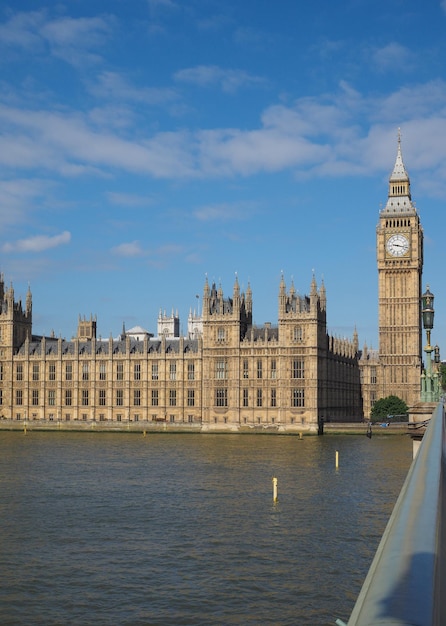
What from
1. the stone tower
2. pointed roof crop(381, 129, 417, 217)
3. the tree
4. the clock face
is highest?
pointed roof crop(381, 129, 417, 217)

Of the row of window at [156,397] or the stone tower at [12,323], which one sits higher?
the stone tower at [12,323]

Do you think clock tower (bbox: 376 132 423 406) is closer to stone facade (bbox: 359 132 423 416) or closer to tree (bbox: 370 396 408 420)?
stone facade (bbox: 359 132 423 416)


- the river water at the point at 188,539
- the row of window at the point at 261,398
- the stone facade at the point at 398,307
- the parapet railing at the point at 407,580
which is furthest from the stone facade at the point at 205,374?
the parapet railing at the point at 407,580

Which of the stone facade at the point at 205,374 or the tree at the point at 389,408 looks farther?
the tree at the point at 389,408

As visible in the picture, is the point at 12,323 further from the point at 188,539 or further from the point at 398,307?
the point at 188,539

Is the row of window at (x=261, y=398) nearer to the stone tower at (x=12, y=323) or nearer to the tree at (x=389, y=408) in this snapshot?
the tree at (x=389, y=408)

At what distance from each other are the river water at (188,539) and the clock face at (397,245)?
230 ft

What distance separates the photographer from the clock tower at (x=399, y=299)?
12681 cm

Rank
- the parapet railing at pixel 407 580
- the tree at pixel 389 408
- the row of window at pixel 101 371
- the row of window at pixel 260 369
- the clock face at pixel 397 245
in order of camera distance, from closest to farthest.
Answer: the parapet railing at pixel 407 580 → the row of window at pixel 260 369 → the tree at pixel 389 408 → the row of window at pixel 101 371 → the clock face at pixel 397 245

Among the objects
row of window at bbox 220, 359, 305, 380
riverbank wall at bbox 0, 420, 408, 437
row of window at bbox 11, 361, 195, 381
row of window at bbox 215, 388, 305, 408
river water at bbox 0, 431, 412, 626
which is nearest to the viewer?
river water at bbox 0, 431, 412, 626

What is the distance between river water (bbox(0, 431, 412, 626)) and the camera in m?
23.9

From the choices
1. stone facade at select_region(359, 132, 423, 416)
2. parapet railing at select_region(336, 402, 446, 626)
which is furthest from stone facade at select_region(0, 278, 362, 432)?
parapet railing at select_region(336, 402, 446, 626)

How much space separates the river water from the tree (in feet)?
160

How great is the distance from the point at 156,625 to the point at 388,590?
19.7m
